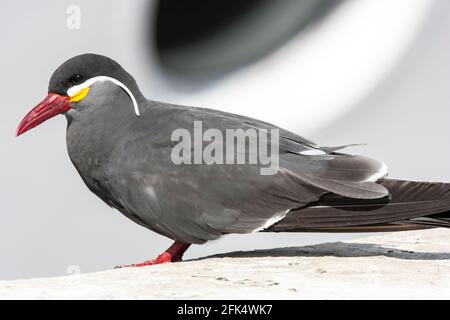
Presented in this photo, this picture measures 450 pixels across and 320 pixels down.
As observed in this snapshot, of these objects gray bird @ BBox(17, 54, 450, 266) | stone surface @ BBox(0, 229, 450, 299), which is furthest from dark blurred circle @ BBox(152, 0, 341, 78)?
stone surface @ BBox(0, 229, 450, 299)

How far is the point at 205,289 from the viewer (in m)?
3.96

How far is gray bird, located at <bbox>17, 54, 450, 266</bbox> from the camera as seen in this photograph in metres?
4.63

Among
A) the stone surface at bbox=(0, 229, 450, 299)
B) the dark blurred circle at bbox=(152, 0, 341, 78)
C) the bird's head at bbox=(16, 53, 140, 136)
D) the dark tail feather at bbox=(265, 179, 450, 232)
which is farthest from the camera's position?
the dark blurred circle at bbox=(152, 0, 341, 78)

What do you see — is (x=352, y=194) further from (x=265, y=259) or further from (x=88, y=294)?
(x=88, y=294)

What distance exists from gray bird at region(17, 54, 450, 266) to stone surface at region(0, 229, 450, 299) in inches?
8.2

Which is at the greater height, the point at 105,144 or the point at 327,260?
the point at 105,144

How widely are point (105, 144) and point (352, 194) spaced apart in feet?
4.58

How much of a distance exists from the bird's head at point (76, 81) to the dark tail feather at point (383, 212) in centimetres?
121

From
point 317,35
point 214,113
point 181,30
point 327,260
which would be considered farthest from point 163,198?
point 317,35

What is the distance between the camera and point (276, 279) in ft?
13.8

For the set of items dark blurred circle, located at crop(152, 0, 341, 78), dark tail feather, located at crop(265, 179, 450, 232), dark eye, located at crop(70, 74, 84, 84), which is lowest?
dark tail feather, located at crop(265, 179, 450, 232)

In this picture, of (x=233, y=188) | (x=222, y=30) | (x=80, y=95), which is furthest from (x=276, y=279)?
(x=222, y=30)

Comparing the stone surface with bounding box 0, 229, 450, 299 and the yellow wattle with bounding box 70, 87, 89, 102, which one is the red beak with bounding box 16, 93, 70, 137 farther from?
the stone surface with bounding box 0, 229, 450, 299

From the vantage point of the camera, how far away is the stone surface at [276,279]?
388cm
